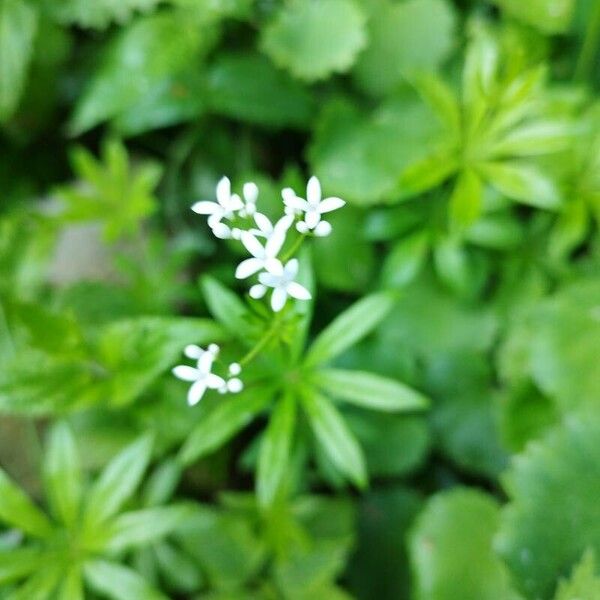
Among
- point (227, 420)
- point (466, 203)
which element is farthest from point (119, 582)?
point (466, 203)

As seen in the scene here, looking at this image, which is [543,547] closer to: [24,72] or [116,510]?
[116,510]

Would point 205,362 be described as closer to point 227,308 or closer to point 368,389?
point 227,308

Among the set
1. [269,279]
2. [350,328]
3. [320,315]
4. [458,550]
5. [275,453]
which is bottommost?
[458,550]

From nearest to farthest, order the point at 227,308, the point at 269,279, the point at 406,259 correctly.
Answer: the point at 269,279 < the point at 227,308 < the point at 406,259

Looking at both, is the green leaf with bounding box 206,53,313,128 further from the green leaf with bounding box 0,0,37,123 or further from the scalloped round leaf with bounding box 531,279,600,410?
the scalloped round leaf with bounding box 531,279,600,410

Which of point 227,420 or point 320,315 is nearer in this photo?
point 227,420

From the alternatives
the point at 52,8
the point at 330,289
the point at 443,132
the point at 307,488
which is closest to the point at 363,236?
the point at 330,289
